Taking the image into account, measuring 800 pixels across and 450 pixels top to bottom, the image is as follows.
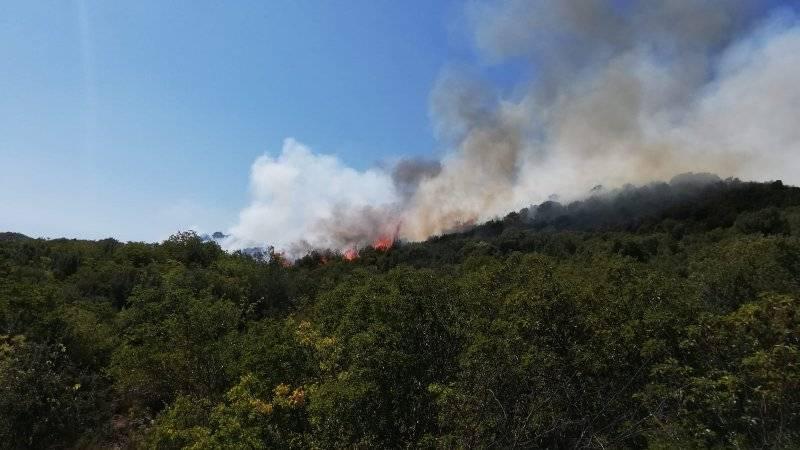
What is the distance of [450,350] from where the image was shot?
65.9ft

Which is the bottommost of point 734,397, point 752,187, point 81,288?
point 734,397

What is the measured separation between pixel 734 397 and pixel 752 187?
187710mm

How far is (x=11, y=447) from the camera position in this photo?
79.8 ft

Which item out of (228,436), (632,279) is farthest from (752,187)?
(228,436)

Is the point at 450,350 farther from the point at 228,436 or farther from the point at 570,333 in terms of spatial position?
the point at 228,436

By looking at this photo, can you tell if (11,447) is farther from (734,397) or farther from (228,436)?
(734,397)

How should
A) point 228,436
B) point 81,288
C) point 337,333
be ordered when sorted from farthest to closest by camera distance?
point 81,288
point 337,333
point 228,436

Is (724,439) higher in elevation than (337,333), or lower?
lower

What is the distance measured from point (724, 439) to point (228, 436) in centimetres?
1472

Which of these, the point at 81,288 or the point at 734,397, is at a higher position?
the point at 81,288

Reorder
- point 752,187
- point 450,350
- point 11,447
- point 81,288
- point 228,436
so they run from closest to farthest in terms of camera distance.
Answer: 1. point 228,436
2. point 450,350
3. point 11,447
4. point 81,288
5. point 752,187

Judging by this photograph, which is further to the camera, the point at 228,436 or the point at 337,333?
the point at 337,333

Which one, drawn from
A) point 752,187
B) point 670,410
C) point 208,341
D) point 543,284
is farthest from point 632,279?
point 752,187

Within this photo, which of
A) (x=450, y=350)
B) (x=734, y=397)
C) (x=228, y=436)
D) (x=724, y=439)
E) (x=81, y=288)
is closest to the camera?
(x=734, y=397)
